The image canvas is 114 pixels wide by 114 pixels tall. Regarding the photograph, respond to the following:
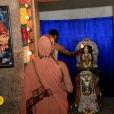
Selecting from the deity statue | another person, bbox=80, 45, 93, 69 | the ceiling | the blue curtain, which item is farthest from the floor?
the ceiling

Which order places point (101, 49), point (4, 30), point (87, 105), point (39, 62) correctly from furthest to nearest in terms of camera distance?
point (101, 49)
point (87, 105)
point (4, 30)
point (39, 62)

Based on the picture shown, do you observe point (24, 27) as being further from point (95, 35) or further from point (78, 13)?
point (78, 13)

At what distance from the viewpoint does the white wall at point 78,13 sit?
6328 millimetres

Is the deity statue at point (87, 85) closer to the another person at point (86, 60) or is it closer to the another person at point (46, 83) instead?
the another person at point (86, 60)

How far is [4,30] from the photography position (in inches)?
159

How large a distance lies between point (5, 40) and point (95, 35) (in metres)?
2.89

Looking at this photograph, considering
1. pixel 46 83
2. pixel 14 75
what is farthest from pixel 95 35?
pixel 46 83

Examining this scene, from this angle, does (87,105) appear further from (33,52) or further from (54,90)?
(54,90)

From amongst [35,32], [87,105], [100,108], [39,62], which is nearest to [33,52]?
[35,32]

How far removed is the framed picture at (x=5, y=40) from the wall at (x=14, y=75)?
76mm

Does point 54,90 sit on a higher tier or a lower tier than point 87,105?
higher

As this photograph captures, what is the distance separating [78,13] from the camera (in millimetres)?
6449

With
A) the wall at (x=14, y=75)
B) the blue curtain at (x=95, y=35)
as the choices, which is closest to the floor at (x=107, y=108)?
the blue curtain at (x=95, y=35)

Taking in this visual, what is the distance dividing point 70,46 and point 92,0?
150cm
